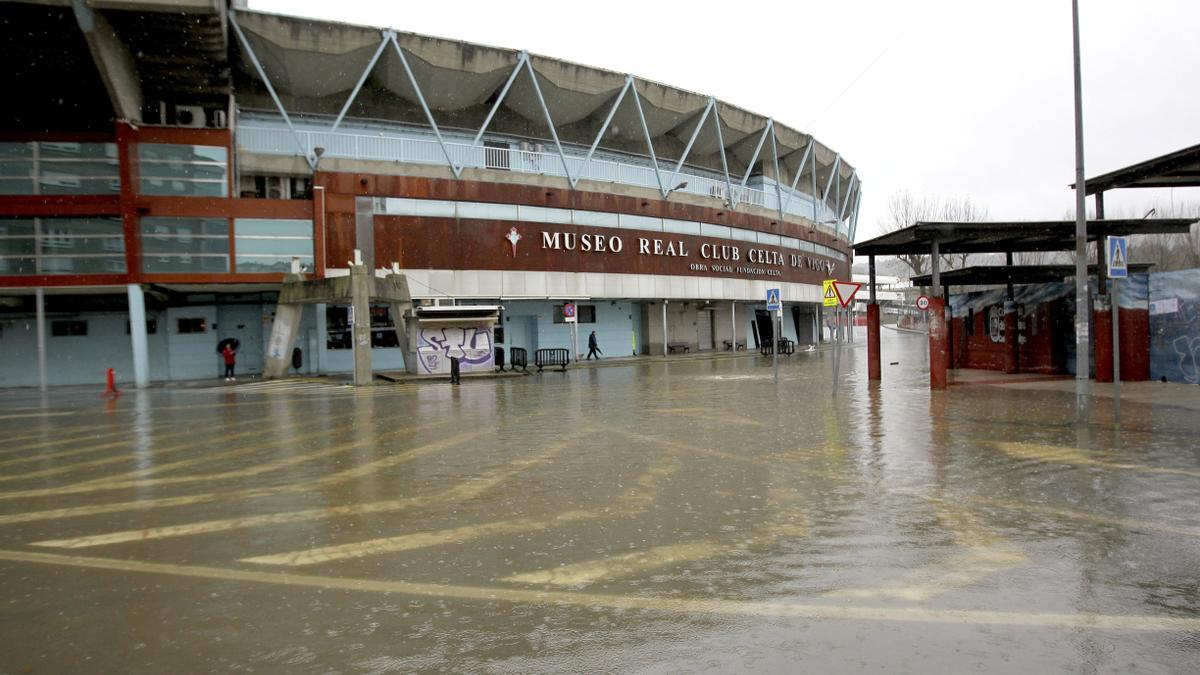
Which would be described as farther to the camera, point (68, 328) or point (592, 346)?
point (592, 346)

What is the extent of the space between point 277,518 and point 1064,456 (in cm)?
946

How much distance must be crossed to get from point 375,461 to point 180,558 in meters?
4.21

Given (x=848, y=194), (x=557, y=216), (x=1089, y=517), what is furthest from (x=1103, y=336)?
(x=848, y=194)

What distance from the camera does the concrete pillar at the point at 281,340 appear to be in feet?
93.1

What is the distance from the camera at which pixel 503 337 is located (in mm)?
37688

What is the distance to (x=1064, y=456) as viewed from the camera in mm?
9211

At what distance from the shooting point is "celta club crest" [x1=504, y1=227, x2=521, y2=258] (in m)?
35.4

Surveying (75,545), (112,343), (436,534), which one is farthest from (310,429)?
(112,343)

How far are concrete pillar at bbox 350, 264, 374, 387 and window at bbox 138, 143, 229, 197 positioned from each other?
25.5ft

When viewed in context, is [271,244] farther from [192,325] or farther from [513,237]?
[513,237]

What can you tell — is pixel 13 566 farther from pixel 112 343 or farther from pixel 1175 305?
pixel 112 343

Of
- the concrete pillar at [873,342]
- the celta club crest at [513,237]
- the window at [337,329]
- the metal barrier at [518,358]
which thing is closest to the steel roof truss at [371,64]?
the window at [337,329]

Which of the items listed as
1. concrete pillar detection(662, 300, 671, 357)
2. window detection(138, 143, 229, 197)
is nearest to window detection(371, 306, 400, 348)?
window detection(138, 143, 229, 197)

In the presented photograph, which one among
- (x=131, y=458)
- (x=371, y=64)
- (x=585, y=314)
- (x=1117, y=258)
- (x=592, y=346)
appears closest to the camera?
(x=131, y=458)
